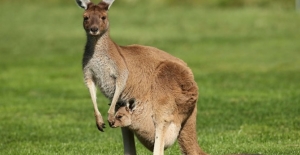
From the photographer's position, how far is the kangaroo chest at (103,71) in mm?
7734

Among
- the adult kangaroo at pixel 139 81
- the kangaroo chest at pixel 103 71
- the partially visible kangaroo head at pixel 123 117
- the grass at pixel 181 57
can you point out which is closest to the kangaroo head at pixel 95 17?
the adult kangaroo at pixel 139 81

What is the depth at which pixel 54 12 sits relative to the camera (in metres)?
33.6

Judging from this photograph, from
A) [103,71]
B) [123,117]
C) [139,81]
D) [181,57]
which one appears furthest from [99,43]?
[181,57]

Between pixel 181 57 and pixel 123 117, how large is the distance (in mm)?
14635

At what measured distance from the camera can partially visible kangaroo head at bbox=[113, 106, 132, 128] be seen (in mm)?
7637

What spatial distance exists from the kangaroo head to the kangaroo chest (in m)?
0.27

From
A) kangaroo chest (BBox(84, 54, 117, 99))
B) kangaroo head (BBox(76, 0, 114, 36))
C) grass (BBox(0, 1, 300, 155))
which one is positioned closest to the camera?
kangaroo head (BBox(76, 0, 114, 36))

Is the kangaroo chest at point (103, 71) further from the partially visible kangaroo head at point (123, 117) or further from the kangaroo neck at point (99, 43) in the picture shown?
the partially visible kangaroo head at point (123, 117)

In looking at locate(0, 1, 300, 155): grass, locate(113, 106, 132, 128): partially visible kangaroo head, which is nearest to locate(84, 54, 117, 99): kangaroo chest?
locate(113, 106, 132, 128): partially visible kangaroo head

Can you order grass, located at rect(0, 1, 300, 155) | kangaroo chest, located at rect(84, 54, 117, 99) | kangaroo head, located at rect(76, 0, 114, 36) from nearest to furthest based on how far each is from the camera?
kangaroo head, located at rect(76, 0, 114, 36) < kangaroo chest, located at rect(84, 54, 117, 99) < grass, located at rect(0, 1, 300, 155)

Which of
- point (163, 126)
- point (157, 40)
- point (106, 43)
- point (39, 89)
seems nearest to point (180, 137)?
point (163, 126)

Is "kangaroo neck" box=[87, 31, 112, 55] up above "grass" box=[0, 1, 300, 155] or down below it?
above

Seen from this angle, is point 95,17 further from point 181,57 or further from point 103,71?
point 181,57

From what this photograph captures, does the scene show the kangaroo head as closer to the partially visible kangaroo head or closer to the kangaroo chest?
the kangaroo chest
